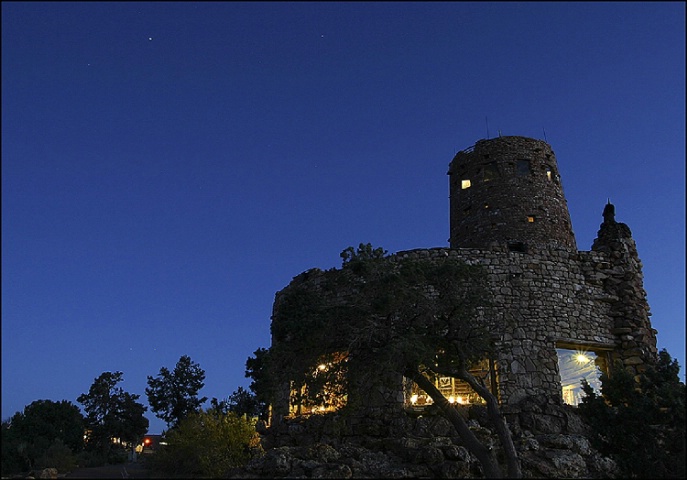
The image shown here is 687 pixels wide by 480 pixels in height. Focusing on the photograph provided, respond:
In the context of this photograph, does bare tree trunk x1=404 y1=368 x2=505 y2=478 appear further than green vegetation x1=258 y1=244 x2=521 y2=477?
No

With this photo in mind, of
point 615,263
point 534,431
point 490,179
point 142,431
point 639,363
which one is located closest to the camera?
point 534,431

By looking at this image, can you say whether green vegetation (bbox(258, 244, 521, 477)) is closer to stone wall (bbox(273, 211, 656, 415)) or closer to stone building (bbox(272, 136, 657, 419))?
stone building (bbox(272, 136, 657, 419))

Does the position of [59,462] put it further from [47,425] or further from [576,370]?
[47,425]

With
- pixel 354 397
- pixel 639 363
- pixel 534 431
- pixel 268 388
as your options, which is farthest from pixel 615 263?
pixel 268 388

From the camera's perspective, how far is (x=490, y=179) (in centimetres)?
2562

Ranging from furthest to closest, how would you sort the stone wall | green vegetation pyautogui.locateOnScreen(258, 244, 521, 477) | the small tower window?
the small tower window < the stone wall < green vegetation pyautogui.locateOnScreen(258, 244, 521, 477)

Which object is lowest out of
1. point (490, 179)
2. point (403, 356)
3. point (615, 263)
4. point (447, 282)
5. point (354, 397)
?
point (354, 397)

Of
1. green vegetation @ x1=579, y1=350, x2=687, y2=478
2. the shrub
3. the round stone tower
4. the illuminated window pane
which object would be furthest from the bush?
the round stone tower

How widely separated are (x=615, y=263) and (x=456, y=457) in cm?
995

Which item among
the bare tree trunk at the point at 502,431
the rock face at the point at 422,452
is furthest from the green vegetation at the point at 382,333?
the rock face at the point at 422,452

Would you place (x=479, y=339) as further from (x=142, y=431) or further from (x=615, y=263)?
(x=142, y=431)

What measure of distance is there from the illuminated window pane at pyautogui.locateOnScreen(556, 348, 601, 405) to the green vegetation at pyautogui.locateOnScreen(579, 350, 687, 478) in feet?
14.6

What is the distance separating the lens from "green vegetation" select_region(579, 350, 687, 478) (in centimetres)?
1223

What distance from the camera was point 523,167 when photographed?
2561 cm
